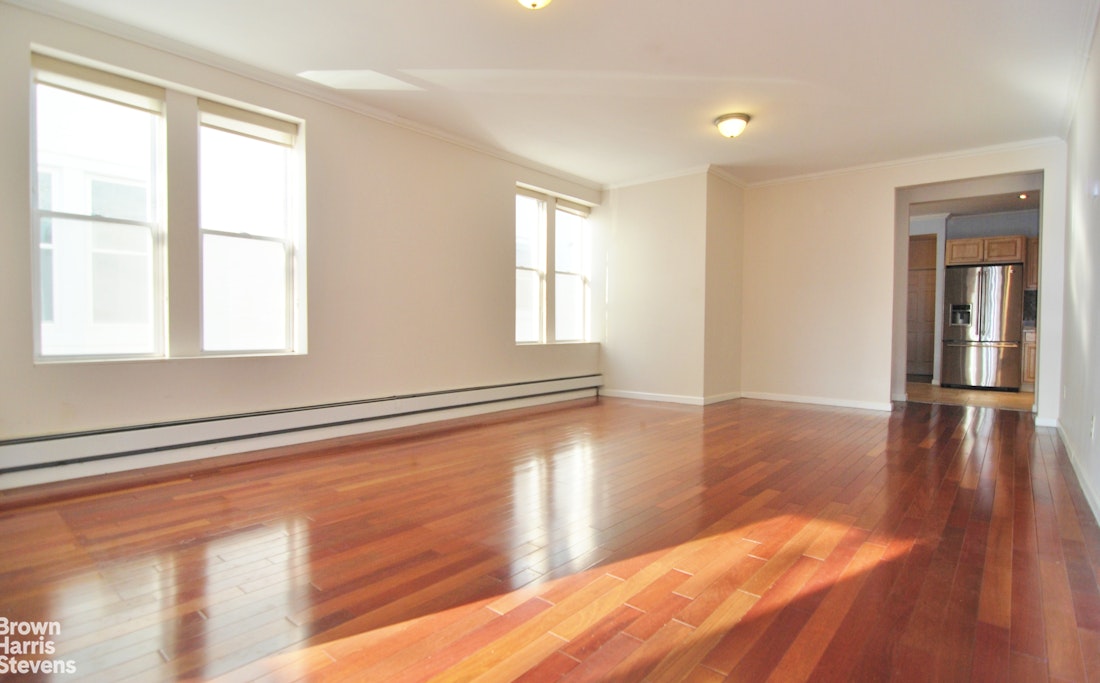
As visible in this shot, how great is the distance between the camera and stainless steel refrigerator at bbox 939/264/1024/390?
27.3 feet

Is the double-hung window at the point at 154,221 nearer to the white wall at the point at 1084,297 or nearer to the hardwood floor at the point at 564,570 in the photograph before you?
the hardwood floor at the point at 564,570

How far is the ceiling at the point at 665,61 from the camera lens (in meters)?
3.23

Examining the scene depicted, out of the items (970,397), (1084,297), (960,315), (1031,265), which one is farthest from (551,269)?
(1031,265)

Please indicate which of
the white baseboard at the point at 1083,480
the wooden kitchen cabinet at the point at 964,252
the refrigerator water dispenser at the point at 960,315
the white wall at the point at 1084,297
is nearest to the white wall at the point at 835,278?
the white wall at the point at 1084,297

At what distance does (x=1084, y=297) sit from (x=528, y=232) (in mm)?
5019

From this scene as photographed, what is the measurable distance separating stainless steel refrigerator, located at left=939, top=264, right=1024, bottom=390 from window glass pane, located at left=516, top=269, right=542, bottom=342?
7100mm

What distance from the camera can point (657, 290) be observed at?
22.8 feet

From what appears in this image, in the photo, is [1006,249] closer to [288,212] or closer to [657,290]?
[657,290]

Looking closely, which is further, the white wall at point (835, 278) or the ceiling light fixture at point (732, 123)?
the white wall at point (835, 278)

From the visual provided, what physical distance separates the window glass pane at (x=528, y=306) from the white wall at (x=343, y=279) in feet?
0.89

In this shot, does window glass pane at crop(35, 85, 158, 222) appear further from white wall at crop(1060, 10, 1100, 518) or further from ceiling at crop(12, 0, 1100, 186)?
white wall at crop(1060, 10, 1100, 518)

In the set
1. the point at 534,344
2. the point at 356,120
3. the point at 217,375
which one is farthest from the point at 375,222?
the point at 534,344

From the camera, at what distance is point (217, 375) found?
383 cm

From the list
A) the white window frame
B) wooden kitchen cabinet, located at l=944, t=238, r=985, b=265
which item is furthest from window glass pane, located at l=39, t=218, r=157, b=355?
wooden kitchen cabinet, located at l=944, t=238, r=985, b=265
